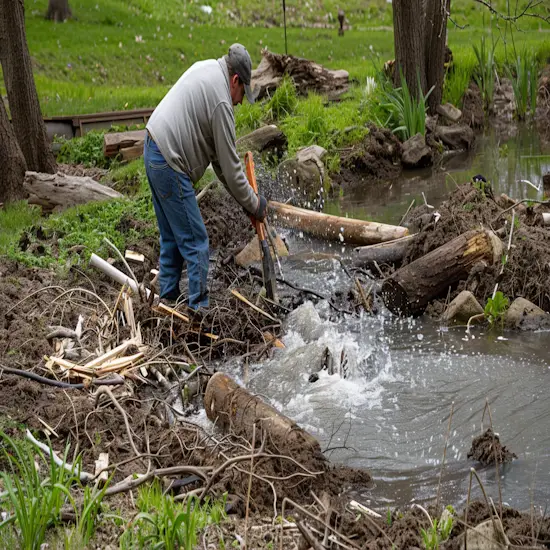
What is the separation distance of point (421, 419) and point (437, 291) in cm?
201

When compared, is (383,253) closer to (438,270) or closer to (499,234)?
(438,270)

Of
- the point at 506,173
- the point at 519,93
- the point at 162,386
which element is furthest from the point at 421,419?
the point at 519,93

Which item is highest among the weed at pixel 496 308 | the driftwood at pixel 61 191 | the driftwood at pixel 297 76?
the driftwood at pixel 297 76

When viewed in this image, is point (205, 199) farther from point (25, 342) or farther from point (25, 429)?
point (25, 429)

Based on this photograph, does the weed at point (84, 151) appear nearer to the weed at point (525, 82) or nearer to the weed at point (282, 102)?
the weed at point (282, 102)

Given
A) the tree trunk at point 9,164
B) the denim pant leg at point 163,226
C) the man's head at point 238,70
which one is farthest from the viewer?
the tree trunk at point 9,164

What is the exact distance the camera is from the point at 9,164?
9391mm

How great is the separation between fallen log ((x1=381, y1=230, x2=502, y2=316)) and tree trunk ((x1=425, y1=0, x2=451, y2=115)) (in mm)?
6661

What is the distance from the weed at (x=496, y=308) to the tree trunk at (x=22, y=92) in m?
5.89

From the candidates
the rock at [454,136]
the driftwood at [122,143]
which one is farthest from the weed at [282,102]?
the rock at [454,136]

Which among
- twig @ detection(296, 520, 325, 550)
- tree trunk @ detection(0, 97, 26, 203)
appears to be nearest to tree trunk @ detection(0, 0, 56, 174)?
tree trunk @ detection(0, 97, 26, 203)

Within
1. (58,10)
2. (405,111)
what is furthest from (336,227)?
(58,10)

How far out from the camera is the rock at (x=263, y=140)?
10849 mm

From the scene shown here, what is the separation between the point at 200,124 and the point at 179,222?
758 millimetres
